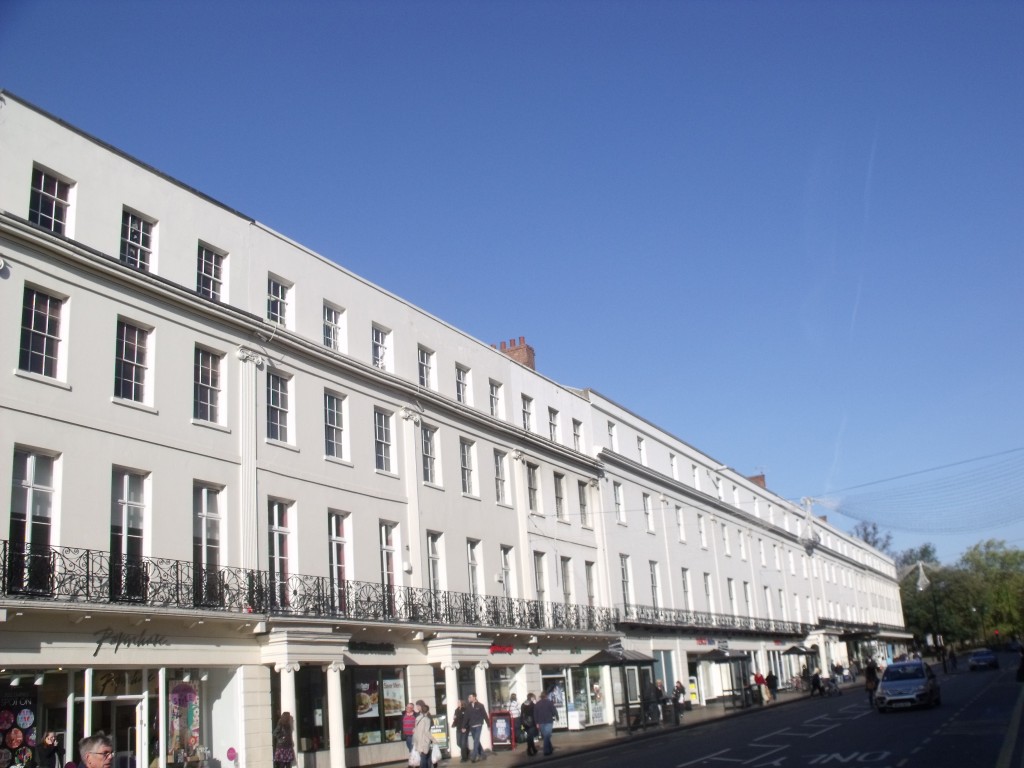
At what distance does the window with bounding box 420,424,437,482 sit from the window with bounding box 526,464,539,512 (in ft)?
19.5

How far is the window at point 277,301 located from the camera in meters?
25.1

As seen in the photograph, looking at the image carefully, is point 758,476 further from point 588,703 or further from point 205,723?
point 205,723

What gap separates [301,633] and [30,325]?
8708 mm

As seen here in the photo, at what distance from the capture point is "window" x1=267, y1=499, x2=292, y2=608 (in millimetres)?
22766

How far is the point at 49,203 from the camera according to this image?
19938mm

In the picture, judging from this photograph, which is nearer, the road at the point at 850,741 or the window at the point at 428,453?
the road at the point at 850,741

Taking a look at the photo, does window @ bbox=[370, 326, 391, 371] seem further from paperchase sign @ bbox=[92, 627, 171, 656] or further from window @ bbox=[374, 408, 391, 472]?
paperchase sign @ bbox=[92, 627, 171, 656]

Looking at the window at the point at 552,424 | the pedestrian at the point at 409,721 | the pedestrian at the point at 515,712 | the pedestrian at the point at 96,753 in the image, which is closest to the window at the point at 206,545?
the pedestrian at the point at 409,721

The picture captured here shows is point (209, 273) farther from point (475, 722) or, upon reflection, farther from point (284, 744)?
point (475, 722)

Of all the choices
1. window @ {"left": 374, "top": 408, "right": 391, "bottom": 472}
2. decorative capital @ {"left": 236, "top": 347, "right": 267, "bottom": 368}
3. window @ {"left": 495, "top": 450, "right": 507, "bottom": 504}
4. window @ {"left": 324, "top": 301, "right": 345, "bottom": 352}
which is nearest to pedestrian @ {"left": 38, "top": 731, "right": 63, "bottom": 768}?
decorative capital @ {"left": 236, "top": 347, "right": 267, "bottom": 368}

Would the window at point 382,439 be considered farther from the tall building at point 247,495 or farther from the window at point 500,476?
the window at point 500,476

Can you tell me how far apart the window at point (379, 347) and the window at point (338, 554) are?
4837mm

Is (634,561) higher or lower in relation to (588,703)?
higher

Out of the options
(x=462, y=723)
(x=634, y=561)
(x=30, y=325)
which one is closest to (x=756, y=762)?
(x=462, y=723)
